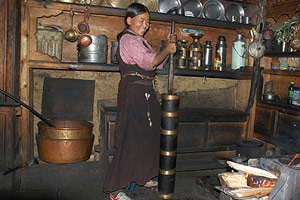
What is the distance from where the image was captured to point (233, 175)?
→ 73.8 inches

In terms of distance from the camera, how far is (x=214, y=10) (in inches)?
Answer: 158

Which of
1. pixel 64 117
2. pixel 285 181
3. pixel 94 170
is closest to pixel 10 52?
pixel 64 117

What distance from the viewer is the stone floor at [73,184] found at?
9.09 feet

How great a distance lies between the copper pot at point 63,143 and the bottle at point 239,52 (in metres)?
Answer: 2.19

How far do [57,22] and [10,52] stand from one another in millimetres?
763

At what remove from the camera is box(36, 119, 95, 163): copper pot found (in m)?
3.23

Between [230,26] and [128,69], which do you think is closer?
[128,69]

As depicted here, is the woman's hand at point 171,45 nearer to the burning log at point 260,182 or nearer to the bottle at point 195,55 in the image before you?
the burning log at point 260,182

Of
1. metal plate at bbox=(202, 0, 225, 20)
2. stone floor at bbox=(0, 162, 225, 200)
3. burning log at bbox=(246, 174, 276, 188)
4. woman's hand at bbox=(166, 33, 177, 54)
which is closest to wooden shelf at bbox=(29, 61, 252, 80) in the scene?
metal plate at bbox=(202, 0, 225, 20)

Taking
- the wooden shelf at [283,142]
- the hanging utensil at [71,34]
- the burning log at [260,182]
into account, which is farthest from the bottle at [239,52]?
the burning log at [260,182]

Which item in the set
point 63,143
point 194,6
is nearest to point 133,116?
point 63,143

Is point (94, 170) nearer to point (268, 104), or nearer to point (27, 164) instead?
point (27, 164)

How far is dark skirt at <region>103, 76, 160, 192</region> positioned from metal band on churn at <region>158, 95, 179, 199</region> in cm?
15

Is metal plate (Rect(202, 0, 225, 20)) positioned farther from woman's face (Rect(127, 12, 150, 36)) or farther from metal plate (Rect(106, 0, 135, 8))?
woman's face (Rect(127, 12, 150, 36))
